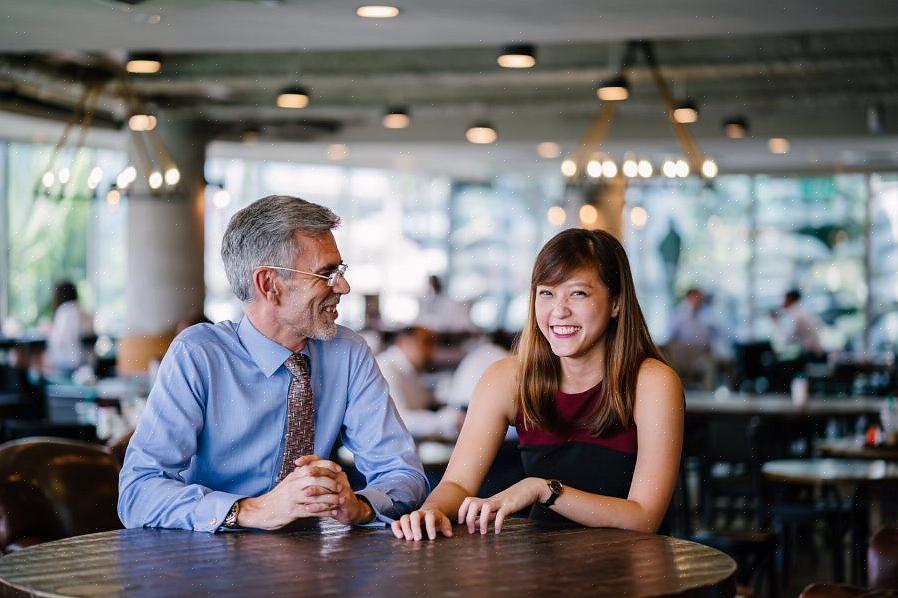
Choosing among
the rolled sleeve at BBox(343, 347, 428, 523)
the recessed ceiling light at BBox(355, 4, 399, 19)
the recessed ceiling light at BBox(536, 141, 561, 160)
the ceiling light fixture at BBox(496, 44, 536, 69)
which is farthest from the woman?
the recessed ceiling light at BBox(536, 141, 561, 160)

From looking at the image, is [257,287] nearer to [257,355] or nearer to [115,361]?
[257,355]

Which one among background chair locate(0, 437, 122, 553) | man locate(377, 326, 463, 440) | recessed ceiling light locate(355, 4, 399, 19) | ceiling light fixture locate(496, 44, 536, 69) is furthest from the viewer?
ceiling light fixture locate(496, 44, 536, 69)

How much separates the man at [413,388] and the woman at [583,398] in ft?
12.8

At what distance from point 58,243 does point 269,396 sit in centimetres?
1378

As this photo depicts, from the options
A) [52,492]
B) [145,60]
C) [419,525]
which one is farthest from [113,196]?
[419,525]

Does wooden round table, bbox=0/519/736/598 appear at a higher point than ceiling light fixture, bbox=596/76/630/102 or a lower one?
lower

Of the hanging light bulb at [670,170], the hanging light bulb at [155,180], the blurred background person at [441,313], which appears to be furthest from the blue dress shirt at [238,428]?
the blurred background person at [441,313]

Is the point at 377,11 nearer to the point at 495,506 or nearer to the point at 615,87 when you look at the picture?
the point at 615,87

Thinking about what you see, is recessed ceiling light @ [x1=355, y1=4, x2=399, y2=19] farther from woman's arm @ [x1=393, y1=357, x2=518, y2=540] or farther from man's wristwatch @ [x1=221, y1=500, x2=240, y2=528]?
man's wristwatch @ [x1=221, y1=500, x2=240, y2=528]

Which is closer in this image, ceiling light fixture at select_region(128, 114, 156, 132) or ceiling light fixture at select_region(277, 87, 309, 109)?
ceiling light fixture at select_region(277, 87, 309, 109)

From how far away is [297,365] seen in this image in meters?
3.06

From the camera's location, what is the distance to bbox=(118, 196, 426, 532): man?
2.87m

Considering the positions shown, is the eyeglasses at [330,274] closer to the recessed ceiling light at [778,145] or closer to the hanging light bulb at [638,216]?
the recessed ceiling light at [778,145]

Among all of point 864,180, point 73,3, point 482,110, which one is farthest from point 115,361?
point 864,180
